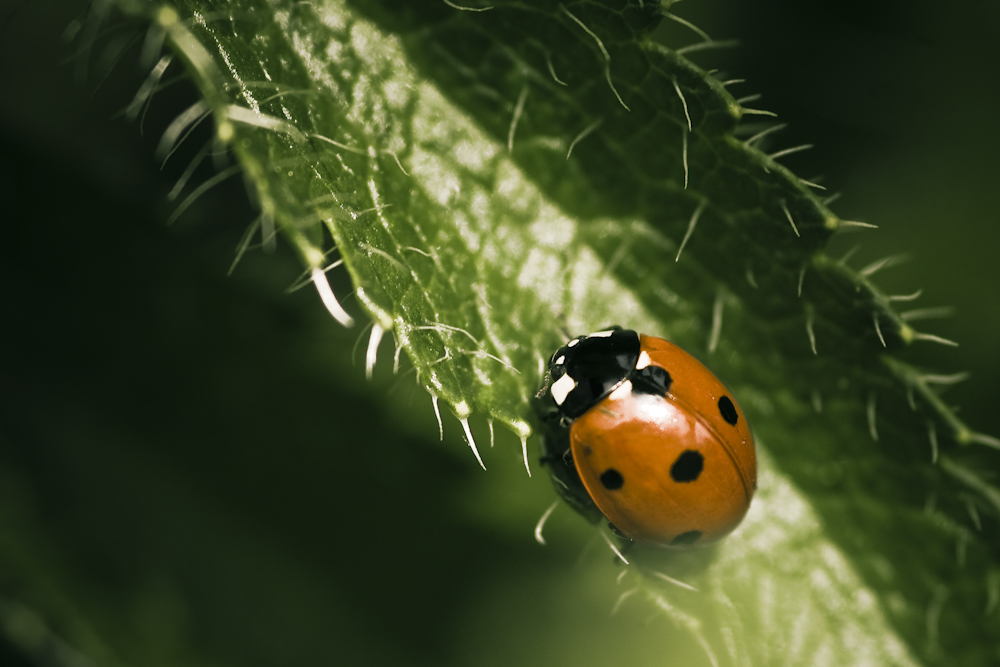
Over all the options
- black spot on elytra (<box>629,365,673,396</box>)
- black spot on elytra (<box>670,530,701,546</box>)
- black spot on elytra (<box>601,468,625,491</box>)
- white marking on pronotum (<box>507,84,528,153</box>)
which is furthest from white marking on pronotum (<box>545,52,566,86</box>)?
black spot on elytra (<box>670,530,701,546</box>)

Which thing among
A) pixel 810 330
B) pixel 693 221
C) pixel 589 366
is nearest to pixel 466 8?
pixel 693 221

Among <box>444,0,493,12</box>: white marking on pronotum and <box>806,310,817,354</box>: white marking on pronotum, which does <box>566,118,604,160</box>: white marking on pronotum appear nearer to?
<box>444,0,493,12</box>: white marking on pronotum

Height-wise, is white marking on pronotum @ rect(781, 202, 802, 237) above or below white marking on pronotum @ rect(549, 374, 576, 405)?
above

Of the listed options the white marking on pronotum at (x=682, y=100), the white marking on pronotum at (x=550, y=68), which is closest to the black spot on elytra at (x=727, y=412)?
the white marking on pronotum at (x=682, y=100)

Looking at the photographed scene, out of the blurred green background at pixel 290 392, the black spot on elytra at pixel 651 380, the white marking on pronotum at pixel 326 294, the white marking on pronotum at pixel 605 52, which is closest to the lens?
the white marking on pronotum at pixel 326 294

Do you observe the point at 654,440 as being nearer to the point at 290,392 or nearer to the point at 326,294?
the point at 326,294

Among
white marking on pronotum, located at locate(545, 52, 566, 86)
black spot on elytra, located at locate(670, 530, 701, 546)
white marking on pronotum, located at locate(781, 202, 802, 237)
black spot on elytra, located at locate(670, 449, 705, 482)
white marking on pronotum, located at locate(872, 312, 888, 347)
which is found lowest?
black spot on elytra, located at locate(670, 530, 701, 546)

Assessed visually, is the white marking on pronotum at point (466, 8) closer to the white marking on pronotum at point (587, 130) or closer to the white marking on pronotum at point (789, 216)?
the white marking on pronotum at point (587, 130)
